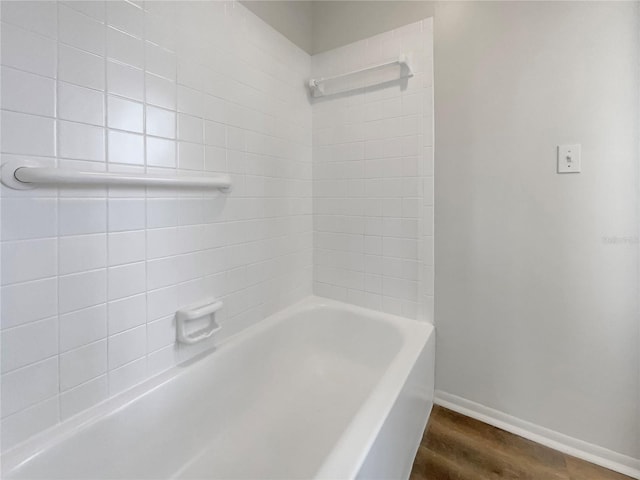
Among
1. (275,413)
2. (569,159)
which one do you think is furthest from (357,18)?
(275,413)

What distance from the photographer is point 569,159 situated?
124 cm

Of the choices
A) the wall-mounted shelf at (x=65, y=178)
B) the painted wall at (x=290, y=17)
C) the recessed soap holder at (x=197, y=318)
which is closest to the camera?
the wall-mounted shelf at (x=65, y=178)

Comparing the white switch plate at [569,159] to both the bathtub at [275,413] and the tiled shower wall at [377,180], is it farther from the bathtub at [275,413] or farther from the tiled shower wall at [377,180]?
the bathtub at [275,413]

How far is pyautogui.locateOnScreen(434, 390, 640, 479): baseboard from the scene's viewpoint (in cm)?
122

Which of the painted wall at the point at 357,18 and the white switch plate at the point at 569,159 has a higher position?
the painted wall at the point at 357,18

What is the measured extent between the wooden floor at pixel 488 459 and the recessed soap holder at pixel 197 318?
1.05 m

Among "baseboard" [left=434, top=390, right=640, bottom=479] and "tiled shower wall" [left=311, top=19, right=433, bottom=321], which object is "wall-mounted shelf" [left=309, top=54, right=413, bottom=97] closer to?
"tiled shower wall" [left=311, top=19, right=433, bottom=321]

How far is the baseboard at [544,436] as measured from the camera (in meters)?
1.22

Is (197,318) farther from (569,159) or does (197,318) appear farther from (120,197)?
(569,159)

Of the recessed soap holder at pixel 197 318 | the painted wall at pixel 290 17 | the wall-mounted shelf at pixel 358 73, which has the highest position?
the painted wall at pixel 290 17

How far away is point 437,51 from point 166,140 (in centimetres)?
140

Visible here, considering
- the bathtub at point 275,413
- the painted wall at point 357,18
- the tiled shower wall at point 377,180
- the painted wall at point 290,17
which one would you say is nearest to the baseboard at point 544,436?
the bathtub at point 275,413

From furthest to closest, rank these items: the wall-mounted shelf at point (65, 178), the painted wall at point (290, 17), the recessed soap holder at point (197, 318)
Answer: the painted wall at point (290, 17)
the recessed soap holder at point (197, 318)
the wall-mounted shelf at point (65, 178)

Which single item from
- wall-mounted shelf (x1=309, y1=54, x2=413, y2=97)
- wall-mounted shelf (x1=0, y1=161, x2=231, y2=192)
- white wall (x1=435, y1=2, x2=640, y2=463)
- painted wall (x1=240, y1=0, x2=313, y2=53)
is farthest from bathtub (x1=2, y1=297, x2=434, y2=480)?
painted wall (x1=240, y1=0, x2=313, y2=53)
